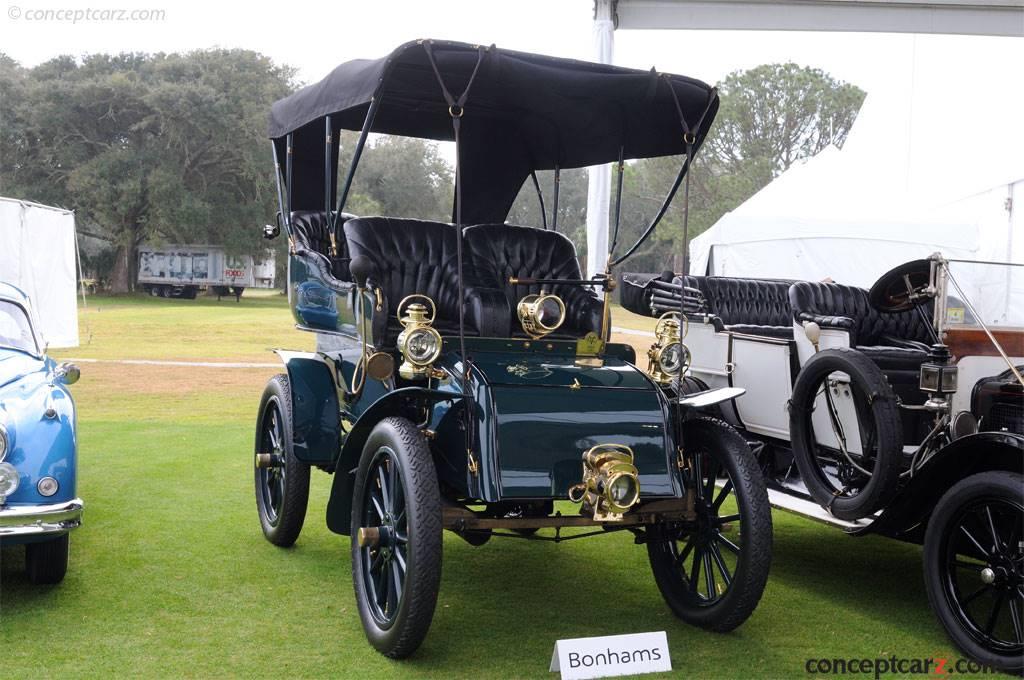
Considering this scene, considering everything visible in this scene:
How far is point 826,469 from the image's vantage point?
495 centimetres

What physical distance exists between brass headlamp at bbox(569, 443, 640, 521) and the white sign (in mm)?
443

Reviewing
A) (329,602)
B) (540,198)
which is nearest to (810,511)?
(329,602)

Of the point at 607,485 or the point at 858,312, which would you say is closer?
the point at 607,485

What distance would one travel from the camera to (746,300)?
7426 mm

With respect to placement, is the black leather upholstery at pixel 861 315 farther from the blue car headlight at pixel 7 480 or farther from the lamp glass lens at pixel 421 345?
the blue car headlight at pixel 7 480

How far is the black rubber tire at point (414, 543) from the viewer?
3357 mm

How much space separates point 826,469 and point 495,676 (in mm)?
2300

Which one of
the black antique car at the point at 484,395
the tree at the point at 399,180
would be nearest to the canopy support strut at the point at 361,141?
the black antique car at the point at 484,395

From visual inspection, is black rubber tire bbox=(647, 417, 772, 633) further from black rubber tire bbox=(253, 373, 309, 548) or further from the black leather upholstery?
the black leather upholstery

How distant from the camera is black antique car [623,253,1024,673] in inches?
144

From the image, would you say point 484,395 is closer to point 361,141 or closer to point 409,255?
point 361,141

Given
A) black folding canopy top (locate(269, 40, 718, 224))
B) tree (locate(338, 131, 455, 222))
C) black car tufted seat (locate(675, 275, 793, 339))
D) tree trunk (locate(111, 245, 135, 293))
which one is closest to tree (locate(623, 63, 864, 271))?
tree (locate(338, 131, 455, 222))

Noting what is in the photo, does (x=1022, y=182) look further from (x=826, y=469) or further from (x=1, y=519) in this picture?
(x=1, y=519)

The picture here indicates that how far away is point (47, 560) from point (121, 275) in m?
37.5
